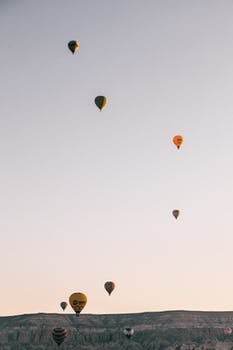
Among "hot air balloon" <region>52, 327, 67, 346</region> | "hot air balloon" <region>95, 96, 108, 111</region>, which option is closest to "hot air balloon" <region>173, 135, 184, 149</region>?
"hot air balloon" <region>95, 96, 108, 111</region>

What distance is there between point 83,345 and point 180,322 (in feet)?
88.5

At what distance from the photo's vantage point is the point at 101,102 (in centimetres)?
5472

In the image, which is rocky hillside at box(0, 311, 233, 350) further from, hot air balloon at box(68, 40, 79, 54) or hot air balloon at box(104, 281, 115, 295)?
hot air balloon at box(68, 40, 79, 54)

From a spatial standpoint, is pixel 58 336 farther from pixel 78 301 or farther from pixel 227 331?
pixel 227 331

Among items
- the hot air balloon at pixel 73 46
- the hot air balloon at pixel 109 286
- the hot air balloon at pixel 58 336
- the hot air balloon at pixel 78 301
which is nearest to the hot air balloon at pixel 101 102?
the hot air balloon at pixel 73 46

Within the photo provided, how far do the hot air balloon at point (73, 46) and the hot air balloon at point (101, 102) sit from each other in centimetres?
472

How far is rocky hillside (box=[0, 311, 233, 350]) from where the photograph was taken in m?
155

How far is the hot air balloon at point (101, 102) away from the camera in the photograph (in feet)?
179

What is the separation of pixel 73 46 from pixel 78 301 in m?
28.1

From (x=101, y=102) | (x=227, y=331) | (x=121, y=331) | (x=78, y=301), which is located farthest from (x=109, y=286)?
(x=227, y=331)

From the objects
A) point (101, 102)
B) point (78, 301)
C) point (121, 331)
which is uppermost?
point (101, 102)

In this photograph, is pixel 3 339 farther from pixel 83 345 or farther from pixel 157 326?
pixel 157 326

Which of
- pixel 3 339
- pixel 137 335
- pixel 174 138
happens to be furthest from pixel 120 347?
pixel 174 138

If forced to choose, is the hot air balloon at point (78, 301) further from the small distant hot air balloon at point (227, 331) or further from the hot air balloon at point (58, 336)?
the small distant hot air balloon at point (227, 331)
